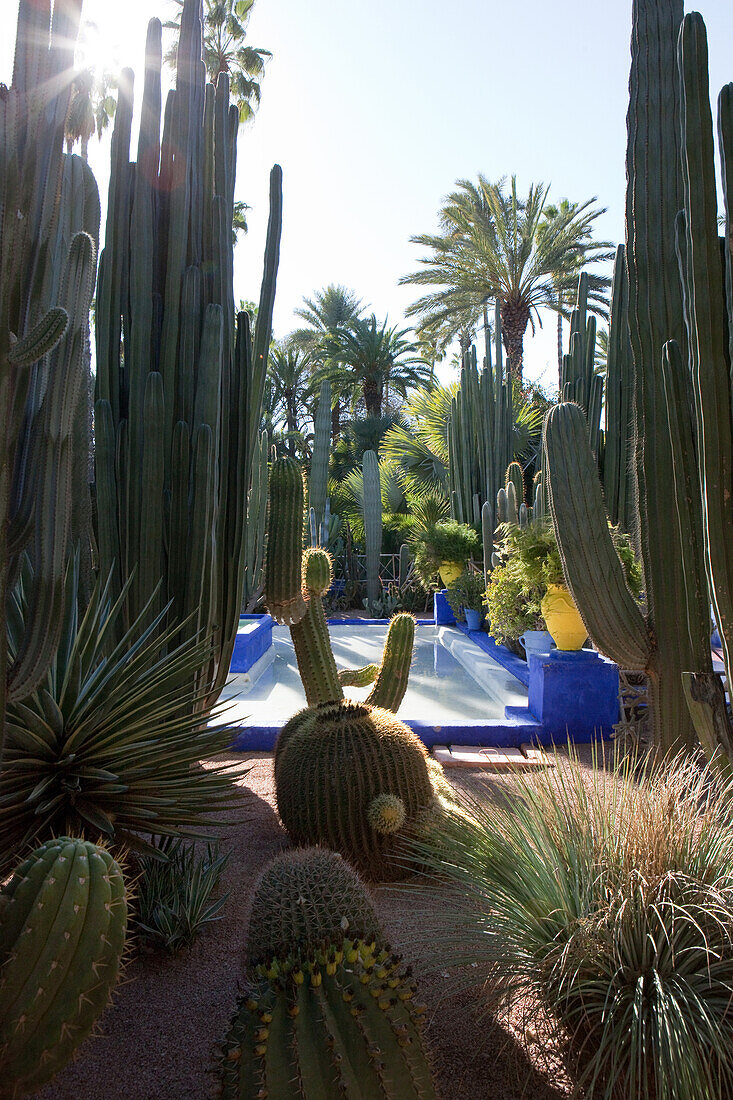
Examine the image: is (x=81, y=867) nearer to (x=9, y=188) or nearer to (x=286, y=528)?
(x=9, y=188)

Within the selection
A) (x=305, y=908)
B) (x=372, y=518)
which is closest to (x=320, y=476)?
(x=372, y=518)

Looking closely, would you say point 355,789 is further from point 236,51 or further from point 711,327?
point 236,51

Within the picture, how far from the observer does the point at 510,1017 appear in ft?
7.14

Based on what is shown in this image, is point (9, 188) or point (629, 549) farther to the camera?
point (629, 549)

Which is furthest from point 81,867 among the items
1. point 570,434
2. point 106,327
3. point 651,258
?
point 651,258

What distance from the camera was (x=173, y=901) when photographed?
104 inches

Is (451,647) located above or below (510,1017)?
above

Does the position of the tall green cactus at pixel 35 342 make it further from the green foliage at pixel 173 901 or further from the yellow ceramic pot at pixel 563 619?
the yellow ceramic pot at pixel 563 619

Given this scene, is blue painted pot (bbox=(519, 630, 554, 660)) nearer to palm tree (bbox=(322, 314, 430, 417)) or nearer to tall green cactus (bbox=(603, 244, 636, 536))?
tall green cactus (bbox=(603, 244, 636, 536))

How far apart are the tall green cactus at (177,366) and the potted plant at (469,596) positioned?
7652mm

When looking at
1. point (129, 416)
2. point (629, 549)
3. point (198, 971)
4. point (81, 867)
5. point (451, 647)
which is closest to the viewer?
point (81, 867)

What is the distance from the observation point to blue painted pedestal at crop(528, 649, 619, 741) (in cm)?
557

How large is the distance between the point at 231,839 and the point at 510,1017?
1779mm

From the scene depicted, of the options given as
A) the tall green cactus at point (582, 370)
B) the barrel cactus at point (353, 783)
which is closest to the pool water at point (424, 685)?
the barrel cactus at point (353, 783)
